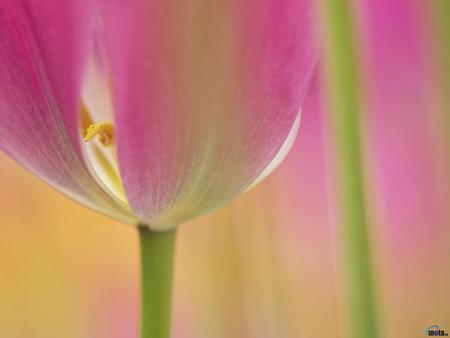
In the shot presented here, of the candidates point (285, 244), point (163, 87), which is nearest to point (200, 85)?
point (163, 87)

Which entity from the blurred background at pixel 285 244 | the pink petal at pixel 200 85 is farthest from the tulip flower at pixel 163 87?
the blurred background at pixel 285 244

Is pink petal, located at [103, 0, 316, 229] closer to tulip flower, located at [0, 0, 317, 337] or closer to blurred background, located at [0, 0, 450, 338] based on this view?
tulip flower, located at [0, 0, 317, 337]

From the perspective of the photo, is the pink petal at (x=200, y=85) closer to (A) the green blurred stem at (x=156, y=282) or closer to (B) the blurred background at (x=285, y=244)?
(A) the green blurred stem at (x=156, y=282)

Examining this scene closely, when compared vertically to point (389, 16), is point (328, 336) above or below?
below

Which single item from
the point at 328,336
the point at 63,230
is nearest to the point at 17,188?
the point at 63,230

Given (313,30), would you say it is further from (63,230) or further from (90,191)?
(63,230)

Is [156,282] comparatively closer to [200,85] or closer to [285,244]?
[200,85]
